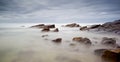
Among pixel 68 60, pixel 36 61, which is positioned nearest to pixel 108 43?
pixel 68 60

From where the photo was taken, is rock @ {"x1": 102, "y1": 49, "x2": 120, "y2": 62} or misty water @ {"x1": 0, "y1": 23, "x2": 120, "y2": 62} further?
misty water @ {"x1": 0, "y1": 23, "x2": 120, "y2": 62}

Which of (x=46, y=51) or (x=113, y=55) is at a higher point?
(x=113, y=55)

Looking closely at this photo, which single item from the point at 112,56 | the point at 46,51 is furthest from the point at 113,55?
the point at 46,51

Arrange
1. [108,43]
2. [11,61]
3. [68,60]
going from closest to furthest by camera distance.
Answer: [11,61]
[68,60]
[108,43]

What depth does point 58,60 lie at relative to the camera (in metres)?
5.95

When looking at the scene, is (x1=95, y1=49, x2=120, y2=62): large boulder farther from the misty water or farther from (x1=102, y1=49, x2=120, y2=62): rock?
the misty water

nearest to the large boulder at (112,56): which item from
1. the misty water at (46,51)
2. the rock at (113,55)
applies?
the rock at (113,55)

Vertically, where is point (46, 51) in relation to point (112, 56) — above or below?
below

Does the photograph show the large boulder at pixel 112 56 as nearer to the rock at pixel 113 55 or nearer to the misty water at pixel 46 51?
the rock at pixel 113 55

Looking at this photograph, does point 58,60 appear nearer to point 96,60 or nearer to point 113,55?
point 96,60

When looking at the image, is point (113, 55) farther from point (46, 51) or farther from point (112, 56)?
point (46, 51)

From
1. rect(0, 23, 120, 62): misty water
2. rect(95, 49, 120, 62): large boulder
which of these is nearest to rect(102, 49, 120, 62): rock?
rect(95, 49, 120, 62): large boulder

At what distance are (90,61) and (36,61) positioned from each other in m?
2.84

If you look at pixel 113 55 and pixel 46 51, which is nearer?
pixel 113 55
